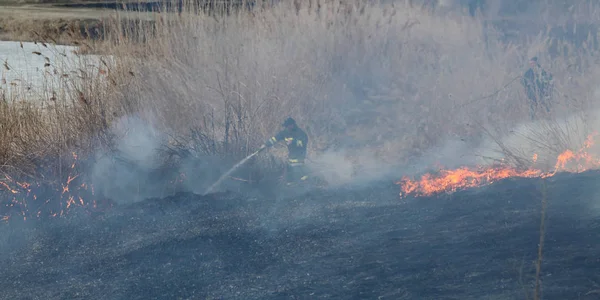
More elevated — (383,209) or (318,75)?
(318,75)

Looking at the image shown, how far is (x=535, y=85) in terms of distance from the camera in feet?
34.6

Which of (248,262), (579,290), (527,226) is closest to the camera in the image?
(579,290)

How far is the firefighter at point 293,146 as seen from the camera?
8211 mm

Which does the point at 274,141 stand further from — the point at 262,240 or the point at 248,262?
the point at 248,262

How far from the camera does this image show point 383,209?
723 cm

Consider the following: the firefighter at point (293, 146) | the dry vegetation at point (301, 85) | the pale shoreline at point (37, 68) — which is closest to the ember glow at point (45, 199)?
the dry vegetation at point (301, 85)

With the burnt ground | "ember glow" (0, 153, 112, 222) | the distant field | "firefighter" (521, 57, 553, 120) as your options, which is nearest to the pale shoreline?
"ember glow" (0, 153, 112, 222)

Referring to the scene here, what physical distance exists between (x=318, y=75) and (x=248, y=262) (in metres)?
5.68

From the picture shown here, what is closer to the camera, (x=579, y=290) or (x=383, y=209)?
(x=579, y=290)

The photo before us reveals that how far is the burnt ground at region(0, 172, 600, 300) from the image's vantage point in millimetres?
5164

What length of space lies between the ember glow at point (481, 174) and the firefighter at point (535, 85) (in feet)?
4.88

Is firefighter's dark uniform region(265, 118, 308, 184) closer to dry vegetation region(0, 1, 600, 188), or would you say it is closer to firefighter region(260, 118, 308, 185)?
firefighter region(260, 118, 308, 185)

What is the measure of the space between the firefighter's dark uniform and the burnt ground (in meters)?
0.65

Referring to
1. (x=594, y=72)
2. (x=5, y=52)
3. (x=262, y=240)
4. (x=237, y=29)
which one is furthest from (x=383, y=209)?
(x=5, y=52)
